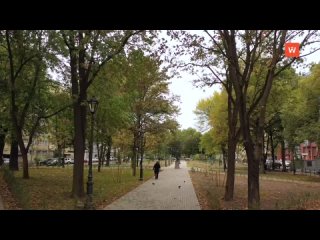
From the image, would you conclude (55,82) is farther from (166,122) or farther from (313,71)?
(313,71)

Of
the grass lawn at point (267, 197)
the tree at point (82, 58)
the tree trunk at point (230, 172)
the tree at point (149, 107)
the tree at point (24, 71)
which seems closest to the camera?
the grass lawn at point (267, 197)

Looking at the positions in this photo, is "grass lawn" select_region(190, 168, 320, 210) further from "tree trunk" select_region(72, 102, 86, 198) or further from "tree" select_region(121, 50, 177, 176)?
"tree" select_region(121, 50, 177, 176)

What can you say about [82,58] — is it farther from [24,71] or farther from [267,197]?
[267,197]

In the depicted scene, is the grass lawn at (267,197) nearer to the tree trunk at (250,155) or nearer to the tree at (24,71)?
the tree trunk at (250,155)

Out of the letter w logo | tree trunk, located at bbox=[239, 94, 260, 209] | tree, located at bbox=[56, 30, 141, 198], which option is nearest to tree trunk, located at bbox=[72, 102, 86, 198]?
tree, located at bbox=[56, 30, 141, 198]

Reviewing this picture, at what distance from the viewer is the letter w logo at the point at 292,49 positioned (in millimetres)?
17373

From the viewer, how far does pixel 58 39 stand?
1972cm

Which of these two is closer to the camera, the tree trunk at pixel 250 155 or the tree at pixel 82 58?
the tree trunk at pixel 250 155

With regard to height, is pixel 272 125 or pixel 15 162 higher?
pixel 272 125

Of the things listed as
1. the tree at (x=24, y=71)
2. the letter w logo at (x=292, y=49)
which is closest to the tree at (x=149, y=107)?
the tree at (x=24, y=71)

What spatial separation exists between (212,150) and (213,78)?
174 ft

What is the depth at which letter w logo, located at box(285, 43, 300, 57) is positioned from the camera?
1737cm

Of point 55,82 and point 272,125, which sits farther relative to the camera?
point 272,125
